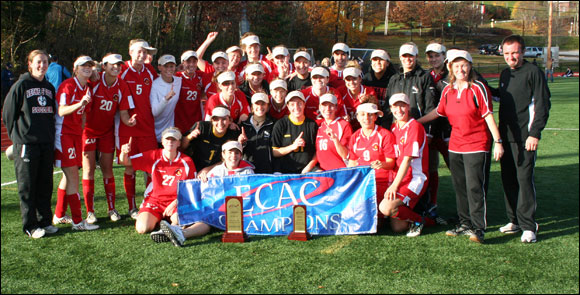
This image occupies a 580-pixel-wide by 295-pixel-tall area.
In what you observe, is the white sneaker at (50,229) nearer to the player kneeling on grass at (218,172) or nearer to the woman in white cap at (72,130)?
the woman in white cap at (72,130)

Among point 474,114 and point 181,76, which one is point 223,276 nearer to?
point 474,114

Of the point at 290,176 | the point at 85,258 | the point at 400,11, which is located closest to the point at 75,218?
the point at 85,258

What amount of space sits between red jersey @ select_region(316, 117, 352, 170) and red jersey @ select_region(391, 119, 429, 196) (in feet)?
1.85

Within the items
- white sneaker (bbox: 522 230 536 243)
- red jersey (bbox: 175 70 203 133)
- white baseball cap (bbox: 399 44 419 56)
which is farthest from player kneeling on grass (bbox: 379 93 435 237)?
red jersey (bbox: 175 70 203 133)

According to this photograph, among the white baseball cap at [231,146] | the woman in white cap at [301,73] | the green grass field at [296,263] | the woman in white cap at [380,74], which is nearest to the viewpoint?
Result: the green grass field at [296,263]

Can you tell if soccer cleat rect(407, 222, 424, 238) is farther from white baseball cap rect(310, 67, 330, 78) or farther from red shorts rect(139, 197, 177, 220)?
red shorts rect(139, 197, 177, 220)

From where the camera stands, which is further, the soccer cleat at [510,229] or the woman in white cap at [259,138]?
the woman in white cap at [259,138]

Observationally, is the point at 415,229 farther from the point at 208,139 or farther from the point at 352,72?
the point at 208,139

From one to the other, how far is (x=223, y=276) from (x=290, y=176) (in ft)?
5.07

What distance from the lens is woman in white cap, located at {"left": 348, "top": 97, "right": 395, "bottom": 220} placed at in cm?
547

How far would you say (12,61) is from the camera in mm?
18281

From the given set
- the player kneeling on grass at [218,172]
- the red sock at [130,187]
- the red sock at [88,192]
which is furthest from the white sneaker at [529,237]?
the red sock at [88,192]

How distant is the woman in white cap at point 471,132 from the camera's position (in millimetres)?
4996

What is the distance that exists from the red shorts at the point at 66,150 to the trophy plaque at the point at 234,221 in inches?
74.6
